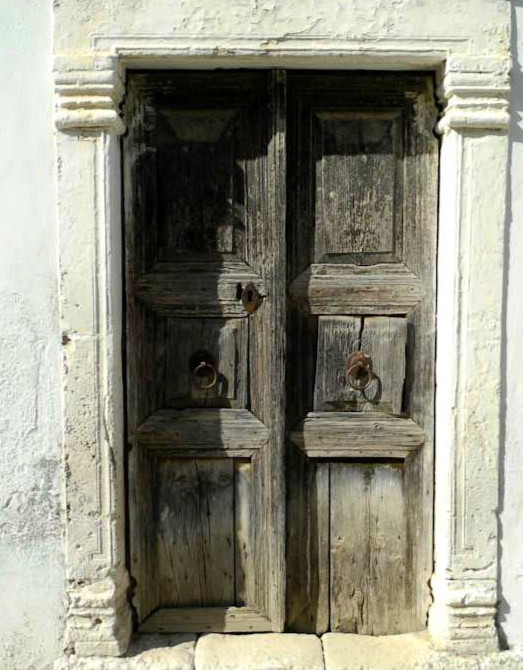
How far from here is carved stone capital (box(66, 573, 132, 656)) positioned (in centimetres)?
250

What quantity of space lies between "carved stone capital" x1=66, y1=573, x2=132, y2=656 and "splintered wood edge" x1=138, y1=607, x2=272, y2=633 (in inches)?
7.4

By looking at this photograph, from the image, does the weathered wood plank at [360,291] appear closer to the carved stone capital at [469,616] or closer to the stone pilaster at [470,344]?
the stone pilaster at [470,344]

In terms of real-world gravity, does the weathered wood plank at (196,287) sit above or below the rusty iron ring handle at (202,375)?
above

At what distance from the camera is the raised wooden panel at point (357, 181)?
261 cm

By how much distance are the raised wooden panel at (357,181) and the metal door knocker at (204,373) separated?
59 centimetres

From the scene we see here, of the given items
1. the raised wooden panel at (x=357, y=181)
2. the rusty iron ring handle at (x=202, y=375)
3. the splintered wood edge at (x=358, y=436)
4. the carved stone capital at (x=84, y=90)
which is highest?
the carved stone capital at (x=84, y=90)

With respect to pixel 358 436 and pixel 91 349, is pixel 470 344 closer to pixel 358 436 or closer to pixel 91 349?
pixel 358 436

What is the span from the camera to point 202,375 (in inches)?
104

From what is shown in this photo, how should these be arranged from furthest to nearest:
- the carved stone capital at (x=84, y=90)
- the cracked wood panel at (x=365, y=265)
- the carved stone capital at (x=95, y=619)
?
the cracked wood panel at (x=365, y=265) < the carved stone capital at (x=95, y=619) < the carved stone capital at (x=84, y=90)

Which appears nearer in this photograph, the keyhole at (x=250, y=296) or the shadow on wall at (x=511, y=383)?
the shadow on wall at (x=511, y=383)

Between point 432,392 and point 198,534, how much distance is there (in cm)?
107

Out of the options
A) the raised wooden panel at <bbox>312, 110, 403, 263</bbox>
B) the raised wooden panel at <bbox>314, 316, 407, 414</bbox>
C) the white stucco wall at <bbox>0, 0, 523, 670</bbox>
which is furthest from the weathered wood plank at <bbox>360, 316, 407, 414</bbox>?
the white stucco wall at <bbox>0, 0, 523, 670</bbox>

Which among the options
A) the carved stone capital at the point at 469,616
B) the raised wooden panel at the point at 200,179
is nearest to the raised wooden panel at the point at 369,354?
the raised wooden panel at the point at 200,179

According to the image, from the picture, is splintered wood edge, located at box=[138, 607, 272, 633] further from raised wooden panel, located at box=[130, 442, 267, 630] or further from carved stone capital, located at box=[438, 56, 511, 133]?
carved stone capital, located at box=[438, 56, 511, 133]
